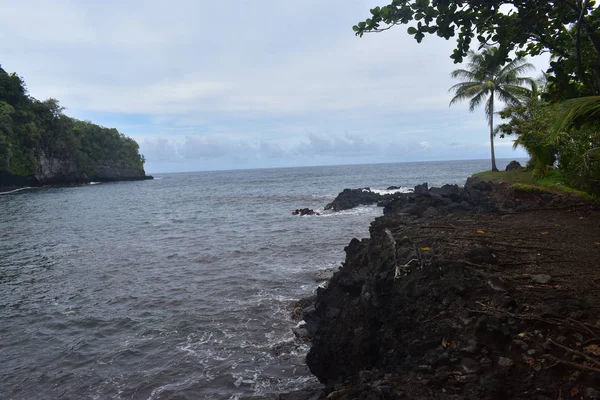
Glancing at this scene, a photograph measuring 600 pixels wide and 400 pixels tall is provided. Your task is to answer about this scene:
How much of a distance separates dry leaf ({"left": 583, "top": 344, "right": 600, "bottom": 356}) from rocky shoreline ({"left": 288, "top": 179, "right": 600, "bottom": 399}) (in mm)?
13

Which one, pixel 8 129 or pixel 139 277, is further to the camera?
pixel 8 129

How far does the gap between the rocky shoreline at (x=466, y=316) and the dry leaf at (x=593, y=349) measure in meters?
0.01

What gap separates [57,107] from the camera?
79688mm

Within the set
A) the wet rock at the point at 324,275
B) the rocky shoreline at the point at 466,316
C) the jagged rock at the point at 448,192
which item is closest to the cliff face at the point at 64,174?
the wet rock at the point at 324,275

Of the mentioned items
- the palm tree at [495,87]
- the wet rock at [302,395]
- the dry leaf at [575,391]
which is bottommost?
the wet rock at [302,395]

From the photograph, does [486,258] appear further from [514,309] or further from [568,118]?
[568,118]

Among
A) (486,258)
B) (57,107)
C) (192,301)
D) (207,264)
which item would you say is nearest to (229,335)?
(192,301)

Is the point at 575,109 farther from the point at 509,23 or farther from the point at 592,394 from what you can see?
the point at 592,394

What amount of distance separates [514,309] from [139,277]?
517 inches

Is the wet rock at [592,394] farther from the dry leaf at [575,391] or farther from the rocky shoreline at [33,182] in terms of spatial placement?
the rocky shoreline at [33,182]

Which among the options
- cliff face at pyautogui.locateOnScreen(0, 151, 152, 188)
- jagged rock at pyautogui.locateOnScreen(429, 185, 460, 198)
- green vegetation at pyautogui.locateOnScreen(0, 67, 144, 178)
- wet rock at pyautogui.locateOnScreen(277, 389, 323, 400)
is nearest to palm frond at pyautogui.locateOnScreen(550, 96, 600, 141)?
wet rock at pyautogui.locateOnScreen(277, 389, 323, 400)

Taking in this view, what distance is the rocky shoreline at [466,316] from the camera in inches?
154

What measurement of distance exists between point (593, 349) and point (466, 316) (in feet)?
4.46

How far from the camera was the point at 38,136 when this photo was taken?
7150 centimetres
